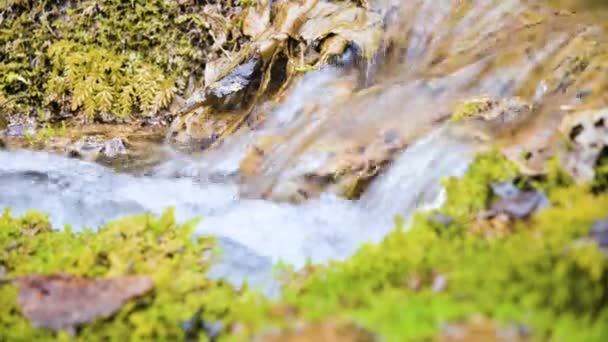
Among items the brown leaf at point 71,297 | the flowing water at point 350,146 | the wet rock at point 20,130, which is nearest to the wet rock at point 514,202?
the flowing water at point 350,146

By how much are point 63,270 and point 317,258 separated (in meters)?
1.65

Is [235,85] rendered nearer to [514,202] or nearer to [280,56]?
[280,56]

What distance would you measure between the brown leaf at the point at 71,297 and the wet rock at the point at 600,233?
1.66m

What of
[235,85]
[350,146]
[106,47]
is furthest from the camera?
[106,47]

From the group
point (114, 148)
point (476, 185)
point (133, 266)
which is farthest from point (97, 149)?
point (476, 185)

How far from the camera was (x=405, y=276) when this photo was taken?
2350 millimetres

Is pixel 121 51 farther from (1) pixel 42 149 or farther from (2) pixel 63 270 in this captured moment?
(2) pixel 63 270

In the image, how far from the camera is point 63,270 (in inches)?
111

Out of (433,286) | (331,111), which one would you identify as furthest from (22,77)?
(433,286)

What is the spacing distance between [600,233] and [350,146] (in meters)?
3.29

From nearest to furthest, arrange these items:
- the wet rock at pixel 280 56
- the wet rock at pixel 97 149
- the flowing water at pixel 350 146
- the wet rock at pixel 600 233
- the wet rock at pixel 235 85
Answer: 1. the wet rock at pixel 600 233
2. the flowing water at pixel 350 146
3. the wet rock at pixel 280 56
4. the wet rock at pixel 97 149
5. the wet rock at pixel 235 85

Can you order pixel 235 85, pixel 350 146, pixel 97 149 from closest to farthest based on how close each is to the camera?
pixel 350 146
pixel 97 149
pixel 235 85

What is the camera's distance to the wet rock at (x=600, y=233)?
7.00ft

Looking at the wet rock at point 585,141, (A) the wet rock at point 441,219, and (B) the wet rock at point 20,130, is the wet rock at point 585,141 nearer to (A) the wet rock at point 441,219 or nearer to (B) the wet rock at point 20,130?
(A) the wet rock at point 441,219
